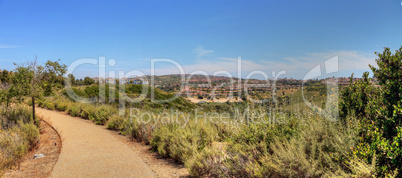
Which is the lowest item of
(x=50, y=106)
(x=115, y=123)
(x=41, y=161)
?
(x=41, y=161)

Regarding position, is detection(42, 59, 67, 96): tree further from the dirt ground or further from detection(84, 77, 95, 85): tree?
detection(84, 77, 95, 85): tree

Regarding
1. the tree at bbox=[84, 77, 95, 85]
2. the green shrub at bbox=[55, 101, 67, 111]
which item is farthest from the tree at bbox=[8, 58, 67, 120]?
the tree at bbox=[84, 77, 95, 85]

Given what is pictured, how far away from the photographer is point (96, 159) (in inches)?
250

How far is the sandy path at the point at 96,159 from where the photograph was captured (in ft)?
17.8

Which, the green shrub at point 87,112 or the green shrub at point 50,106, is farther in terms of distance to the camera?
the green shrub at point 50,106

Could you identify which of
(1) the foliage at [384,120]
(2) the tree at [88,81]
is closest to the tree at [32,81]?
(1) the foliage at [384,120]

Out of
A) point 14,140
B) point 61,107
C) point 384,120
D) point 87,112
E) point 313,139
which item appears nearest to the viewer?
point 384,120

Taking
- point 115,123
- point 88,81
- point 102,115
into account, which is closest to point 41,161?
point 115,123

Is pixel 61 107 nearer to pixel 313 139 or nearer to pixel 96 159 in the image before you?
pixel 96 159

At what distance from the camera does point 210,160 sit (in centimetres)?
492

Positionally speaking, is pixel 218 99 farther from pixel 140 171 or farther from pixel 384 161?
pixel 384 161

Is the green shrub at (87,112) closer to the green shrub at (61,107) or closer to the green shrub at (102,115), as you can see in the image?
the green shrub at (102,115)

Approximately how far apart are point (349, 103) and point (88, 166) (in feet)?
20.2

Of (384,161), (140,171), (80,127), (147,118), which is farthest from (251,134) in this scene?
(80,127)
